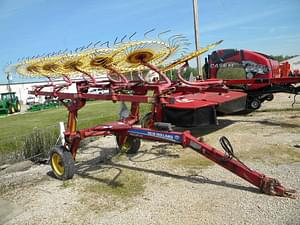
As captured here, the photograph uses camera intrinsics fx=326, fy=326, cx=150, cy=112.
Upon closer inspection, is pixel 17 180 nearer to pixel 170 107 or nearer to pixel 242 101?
pixel 170 107

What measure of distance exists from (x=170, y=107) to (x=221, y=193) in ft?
11.2

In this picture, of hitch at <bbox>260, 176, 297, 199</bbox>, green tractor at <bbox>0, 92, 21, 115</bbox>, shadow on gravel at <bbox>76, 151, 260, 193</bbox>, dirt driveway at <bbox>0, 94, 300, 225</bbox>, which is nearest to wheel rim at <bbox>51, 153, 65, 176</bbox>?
dirt driveway at <bbox>0, 94, 300, 225</bbox>

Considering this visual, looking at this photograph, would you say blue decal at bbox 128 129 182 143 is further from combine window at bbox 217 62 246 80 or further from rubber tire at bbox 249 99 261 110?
combine window at bbox 217 62 246 80

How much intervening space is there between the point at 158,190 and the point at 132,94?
6.13ft

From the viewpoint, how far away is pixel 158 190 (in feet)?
14.4

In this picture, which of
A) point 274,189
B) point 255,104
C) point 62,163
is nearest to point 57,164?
point 62,163

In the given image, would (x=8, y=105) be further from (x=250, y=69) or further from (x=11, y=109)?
(x=250, y=69)

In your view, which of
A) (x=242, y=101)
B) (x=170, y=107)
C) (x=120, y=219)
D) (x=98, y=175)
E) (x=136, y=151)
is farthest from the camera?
(x=242, y=101)

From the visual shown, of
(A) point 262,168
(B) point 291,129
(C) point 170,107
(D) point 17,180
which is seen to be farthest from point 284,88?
(D) point 17,180

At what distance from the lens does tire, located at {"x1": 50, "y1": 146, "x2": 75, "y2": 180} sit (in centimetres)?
515

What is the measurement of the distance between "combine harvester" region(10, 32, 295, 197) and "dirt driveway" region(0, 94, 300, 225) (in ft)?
1.03

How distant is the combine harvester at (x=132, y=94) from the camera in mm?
4105

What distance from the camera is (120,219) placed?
365 centimetres

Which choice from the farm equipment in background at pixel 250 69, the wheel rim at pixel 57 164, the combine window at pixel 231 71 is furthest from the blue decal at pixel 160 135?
the combine window at pixel 231 71
